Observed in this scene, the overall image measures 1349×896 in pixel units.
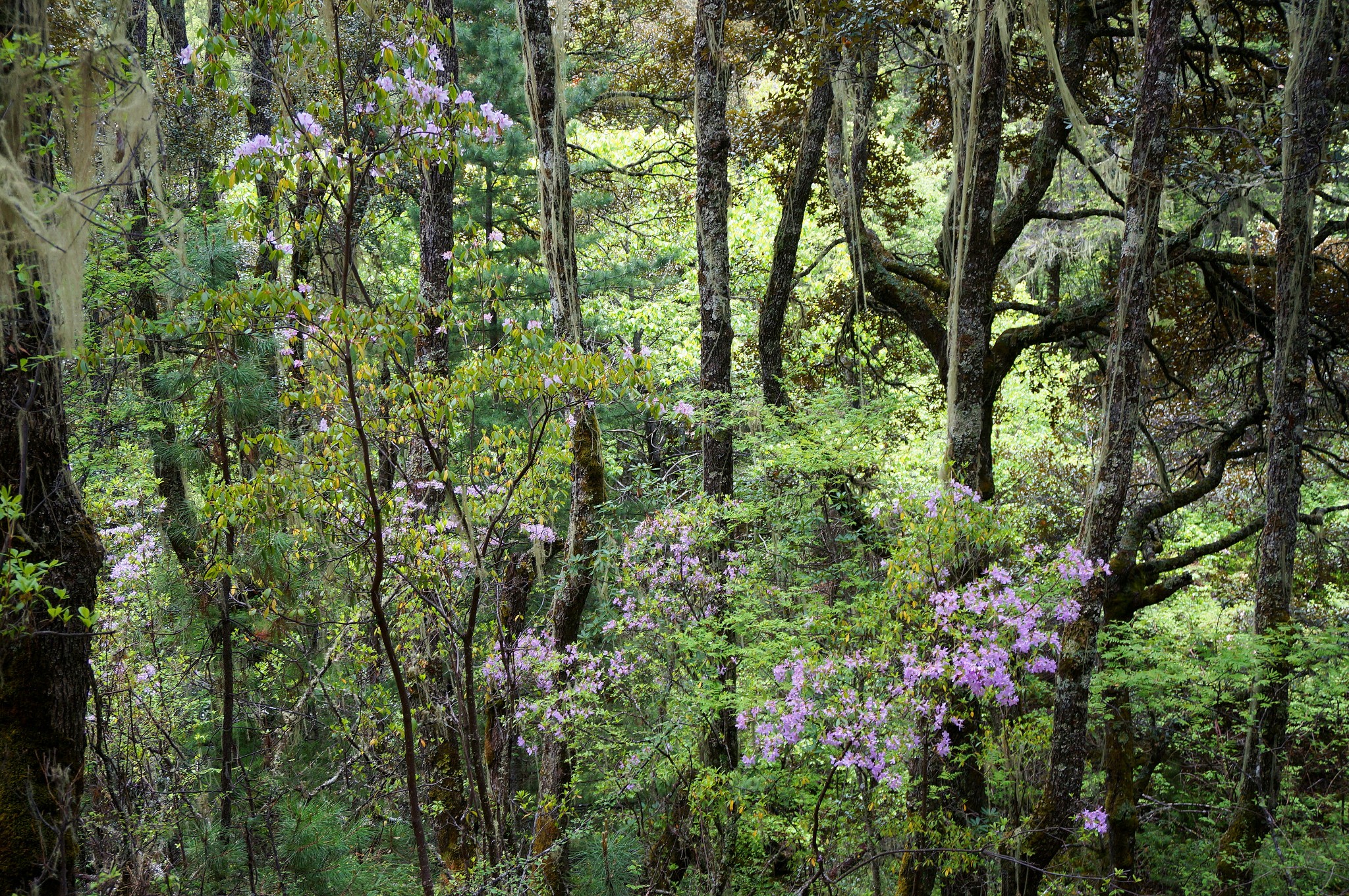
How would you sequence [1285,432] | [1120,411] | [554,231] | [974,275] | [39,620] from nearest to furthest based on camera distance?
[39,620] < [1120,411] < [974,275] < [1285,432] < [554,231]

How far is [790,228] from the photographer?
7352 mm

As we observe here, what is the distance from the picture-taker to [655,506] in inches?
313

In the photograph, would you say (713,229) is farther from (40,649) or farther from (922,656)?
(40,649)

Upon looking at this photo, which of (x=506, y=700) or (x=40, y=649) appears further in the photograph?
(x=506, y=700)

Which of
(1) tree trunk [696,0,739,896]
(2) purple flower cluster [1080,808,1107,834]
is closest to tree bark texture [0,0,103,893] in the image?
(1) tree trunk [696,0,739,896]

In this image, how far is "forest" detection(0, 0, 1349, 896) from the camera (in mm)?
3488

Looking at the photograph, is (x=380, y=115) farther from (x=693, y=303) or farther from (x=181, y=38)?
(x=693, y=303)

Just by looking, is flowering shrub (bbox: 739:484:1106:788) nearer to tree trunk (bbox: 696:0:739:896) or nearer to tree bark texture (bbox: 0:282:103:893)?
tree trunk (bbox: 696:0:739:896)

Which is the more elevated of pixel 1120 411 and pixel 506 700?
pixel 1120 411

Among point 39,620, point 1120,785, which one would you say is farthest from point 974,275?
point 39,620

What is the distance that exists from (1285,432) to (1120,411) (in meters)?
2.16

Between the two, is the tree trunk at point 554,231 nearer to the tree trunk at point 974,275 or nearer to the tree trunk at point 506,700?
the tree trunk at point 506,700

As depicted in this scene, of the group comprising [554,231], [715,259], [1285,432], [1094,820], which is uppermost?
[554,231]

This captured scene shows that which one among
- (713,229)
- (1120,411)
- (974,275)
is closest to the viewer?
(1120,411)
